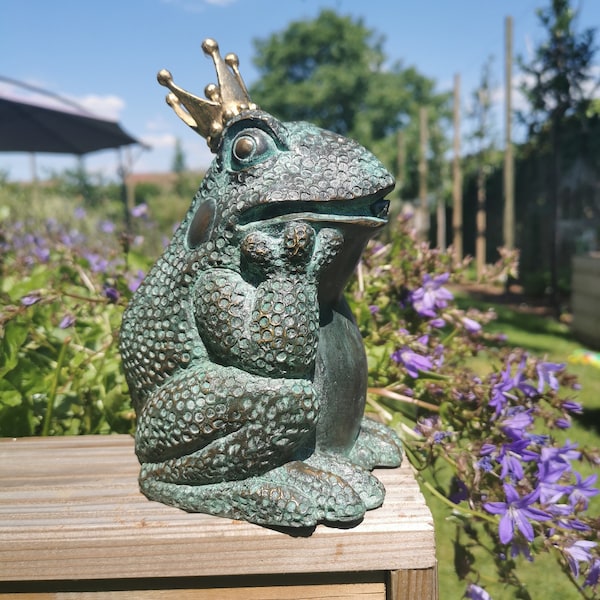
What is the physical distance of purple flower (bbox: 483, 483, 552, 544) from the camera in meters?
1.31

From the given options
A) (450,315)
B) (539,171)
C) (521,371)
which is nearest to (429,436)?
(521,371)

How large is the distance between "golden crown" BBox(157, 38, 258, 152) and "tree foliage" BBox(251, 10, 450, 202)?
22.1 metres

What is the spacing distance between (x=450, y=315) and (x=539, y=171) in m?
10.1

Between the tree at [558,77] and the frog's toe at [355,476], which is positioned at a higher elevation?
the tree at [558,77]

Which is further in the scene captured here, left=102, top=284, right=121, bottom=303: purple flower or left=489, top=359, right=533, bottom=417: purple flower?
left=102, top=284, right=121, bottom=303: purple flower

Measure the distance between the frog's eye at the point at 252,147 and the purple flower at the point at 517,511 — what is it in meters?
0.92

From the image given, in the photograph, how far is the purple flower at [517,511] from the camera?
131 centimetres

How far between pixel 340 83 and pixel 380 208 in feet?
80.8

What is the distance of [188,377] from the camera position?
1199 mm

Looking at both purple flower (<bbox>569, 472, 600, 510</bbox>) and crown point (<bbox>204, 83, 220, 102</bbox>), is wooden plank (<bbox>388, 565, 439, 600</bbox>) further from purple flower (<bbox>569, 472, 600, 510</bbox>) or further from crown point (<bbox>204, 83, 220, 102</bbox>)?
crown point (<bbox>204, 83, 220, 102</bbox>)

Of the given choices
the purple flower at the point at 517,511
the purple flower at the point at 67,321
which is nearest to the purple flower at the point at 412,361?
the purple flower at the point at 517,511

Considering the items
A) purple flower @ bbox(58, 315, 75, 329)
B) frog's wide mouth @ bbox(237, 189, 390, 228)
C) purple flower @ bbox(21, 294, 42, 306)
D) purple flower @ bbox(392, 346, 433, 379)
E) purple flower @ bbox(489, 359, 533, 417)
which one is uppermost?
frog's wide mouth @ bbox(237, 189, 390, 228)

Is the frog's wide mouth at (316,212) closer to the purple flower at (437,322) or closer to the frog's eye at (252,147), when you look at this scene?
the frog's eye at (252,147)

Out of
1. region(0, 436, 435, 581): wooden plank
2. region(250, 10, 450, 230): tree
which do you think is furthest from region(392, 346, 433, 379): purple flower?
region(250, 10, 450, 230): tree
